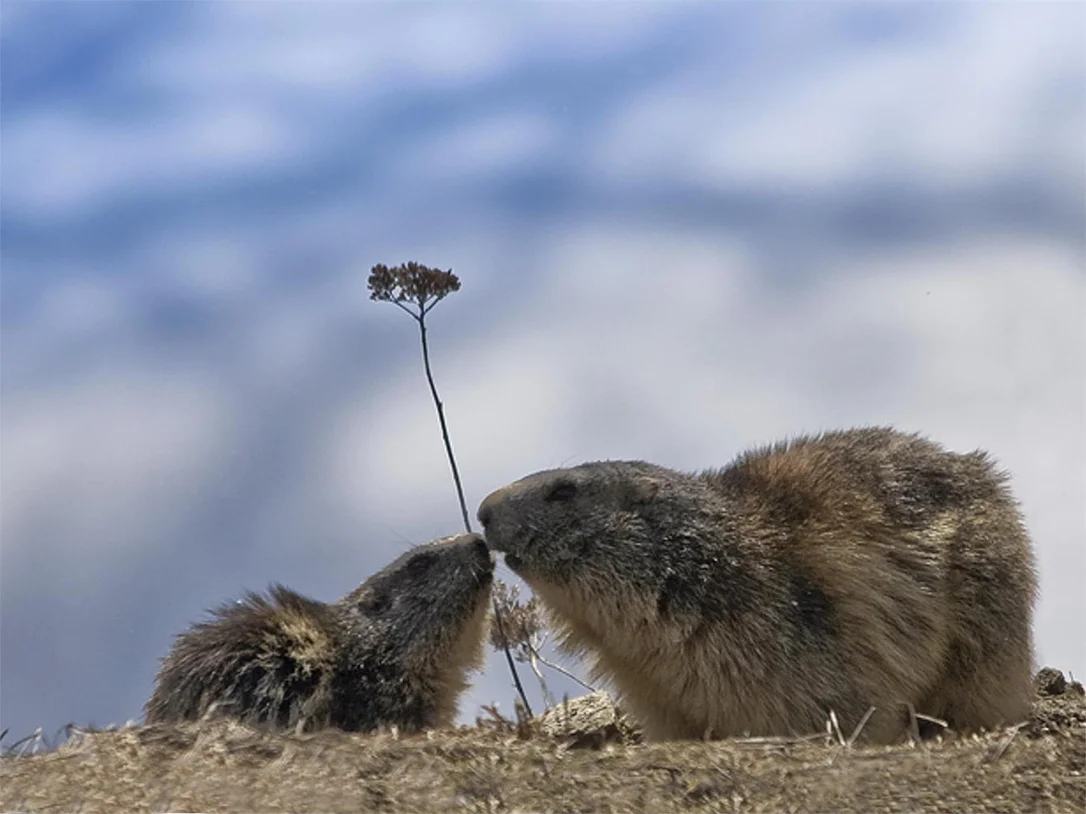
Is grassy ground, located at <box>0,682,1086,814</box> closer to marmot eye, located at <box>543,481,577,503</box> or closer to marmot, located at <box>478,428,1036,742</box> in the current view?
marmot, located at <box>478,428,1036,742</box>

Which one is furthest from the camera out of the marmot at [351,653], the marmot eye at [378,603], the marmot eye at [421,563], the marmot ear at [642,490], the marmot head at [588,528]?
the marmot eye at [421,563]

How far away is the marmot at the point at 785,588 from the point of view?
330 inches

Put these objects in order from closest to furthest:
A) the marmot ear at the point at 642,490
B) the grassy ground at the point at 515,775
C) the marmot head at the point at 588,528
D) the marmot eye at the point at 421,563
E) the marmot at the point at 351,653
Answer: the grassy ground at the point at 515,775 < the marmot at the point at 351,653 < the marmot head at the point at 588,528 < the marmot ear at the point at 642,490 < the marmot eye at the point at 421,563

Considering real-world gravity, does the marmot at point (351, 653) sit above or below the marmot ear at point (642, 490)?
below

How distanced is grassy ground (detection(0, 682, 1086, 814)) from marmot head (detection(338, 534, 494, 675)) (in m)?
2.65

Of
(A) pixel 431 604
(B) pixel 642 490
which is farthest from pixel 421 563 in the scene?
(B) pixel 642 490

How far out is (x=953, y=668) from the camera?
8.98m

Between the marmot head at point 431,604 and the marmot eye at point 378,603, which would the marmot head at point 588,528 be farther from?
the marmot eye at point 378,603

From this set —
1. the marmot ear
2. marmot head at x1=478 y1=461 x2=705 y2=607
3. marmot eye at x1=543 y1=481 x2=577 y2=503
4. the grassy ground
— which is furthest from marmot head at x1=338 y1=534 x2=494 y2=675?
the grassy ground

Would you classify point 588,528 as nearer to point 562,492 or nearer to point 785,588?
point 562,492

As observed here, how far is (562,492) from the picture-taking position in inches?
355

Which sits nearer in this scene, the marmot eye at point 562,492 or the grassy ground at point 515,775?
the grassy ground at point 515,775

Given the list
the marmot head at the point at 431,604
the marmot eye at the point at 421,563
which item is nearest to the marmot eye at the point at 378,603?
the marmot head at the point at 431,604

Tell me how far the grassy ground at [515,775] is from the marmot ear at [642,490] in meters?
2.62
